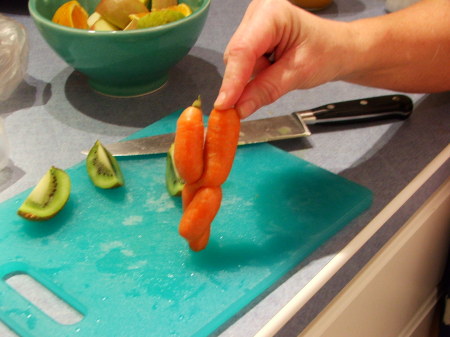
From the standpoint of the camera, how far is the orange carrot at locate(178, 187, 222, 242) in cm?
71

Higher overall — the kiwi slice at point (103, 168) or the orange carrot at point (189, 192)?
the orange carrot at point (189, 192)

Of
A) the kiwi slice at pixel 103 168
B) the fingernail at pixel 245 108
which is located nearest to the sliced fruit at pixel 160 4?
the kiwi slice at pixel 103 168

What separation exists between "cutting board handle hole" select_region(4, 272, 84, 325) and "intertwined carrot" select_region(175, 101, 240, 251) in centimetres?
18

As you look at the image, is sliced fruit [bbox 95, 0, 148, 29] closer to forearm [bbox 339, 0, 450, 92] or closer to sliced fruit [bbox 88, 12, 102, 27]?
sliced fruit [bbox 88, 12, 102, 27]

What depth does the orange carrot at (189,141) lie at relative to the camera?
674 millimetres

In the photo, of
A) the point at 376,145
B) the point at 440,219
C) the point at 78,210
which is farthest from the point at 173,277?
the point at 440,219

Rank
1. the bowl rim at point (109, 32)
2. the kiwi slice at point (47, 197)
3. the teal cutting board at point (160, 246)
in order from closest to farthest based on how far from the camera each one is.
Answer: the teal cutting board at point (160, 246)
the kiwi slice at point (47, 197)
the bowl rim at point (109, 32)

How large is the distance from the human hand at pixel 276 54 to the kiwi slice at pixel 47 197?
0.30 metres

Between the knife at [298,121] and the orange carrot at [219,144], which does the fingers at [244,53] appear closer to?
the orange carrot at [219,144]

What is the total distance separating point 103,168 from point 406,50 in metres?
0.56

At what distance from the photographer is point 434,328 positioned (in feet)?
4.79

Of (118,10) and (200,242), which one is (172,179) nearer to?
(200,242)

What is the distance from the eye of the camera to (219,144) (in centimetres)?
70

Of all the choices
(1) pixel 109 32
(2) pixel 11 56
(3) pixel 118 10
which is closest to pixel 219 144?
(1) pixel 109 32
